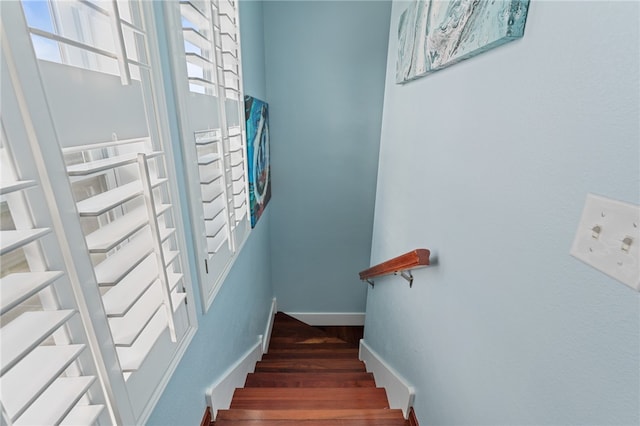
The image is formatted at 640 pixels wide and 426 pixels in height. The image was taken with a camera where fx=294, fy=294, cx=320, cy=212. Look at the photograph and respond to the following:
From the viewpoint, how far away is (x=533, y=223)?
2.24 ft

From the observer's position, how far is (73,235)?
513 mm

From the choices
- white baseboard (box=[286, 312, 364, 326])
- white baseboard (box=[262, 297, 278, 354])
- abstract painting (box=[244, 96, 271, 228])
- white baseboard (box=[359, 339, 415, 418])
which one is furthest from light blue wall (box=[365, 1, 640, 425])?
white baseboard (box=[286, 312, 364, 326])

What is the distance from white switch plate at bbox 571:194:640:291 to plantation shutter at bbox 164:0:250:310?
3.42 ft

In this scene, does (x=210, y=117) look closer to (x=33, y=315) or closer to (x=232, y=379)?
(x=33, y=315)

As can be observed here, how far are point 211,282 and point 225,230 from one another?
0.29 m

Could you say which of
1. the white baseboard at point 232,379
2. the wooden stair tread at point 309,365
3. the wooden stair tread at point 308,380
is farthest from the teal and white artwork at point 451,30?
the wooden stair tread at point 309,365

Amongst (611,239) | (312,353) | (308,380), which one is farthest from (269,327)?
(611,239)

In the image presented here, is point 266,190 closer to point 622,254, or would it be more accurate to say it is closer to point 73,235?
point 73,235

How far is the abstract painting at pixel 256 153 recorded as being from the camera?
6.15 ft

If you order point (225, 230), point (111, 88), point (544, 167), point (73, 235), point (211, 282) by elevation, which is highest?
point (111, 88)

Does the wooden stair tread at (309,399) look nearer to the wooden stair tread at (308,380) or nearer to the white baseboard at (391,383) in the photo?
the white baseboard at (391,383)

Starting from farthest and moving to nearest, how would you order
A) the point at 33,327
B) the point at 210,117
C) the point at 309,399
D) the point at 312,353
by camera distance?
the point at 312,353, the point at 309,399, the point at 210,117, the point at 33,327

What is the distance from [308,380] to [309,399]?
398mm

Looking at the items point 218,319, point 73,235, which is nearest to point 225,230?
point 218,319
